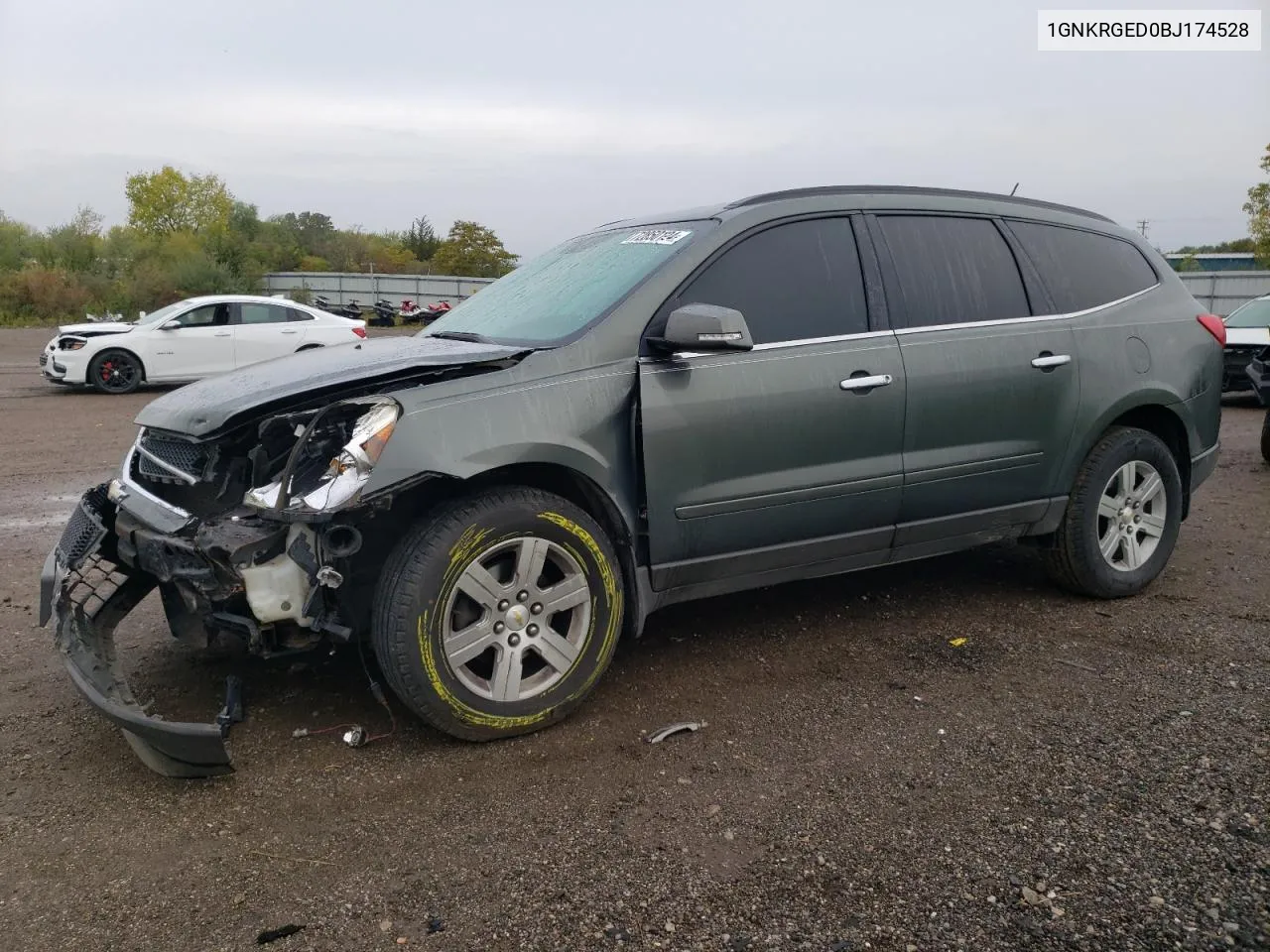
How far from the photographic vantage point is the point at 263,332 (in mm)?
15781

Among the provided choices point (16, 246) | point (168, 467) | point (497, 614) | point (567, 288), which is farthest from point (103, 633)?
point (16, 246)

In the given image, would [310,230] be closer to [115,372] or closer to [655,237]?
[115,372]

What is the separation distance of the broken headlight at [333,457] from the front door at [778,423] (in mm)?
921

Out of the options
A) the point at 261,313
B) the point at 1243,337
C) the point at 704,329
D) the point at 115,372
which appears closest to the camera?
the point at 704,329

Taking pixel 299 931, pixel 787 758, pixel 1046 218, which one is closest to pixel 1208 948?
pixel 787 758

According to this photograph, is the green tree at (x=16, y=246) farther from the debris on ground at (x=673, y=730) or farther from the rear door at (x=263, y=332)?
the debris on ground at (x=673, y=730)

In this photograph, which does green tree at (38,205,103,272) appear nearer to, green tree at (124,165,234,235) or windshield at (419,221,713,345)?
green tree at (124,165,234,235)

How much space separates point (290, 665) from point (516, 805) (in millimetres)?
1372

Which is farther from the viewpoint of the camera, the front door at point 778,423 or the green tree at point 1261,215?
the green tree at point 1261,215

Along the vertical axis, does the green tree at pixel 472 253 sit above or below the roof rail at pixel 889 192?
above

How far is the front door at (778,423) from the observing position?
3.59 m

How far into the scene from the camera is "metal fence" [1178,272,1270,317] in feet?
91.8

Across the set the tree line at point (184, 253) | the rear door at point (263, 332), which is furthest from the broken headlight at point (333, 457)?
the tree line at point (184, 253)

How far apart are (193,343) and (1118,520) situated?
14102mm
